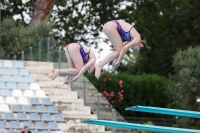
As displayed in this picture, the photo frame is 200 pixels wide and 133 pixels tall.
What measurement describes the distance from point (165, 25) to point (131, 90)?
12.3 ft

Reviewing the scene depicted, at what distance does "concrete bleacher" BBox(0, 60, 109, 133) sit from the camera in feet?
69.5

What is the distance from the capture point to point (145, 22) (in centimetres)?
3047

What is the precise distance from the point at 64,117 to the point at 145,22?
9.47 meters

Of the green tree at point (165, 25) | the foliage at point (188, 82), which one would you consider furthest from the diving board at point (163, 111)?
the green tree at point (165, 25)

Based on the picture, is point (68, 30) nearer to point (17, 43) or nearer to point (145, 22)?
point (145, 22)

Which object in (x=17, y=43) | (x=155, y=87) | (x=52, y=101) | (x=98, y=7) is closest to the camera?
(x=52, y=101)

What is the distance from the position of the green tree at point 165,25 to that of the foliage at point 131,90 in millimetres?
2446

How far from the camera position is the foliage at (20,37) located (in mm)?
25312

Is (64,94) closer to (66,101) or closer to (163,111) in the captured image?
(66,101)

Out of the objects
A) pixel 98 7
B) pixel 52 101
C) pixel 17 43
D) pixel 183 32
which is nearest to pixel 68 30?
pixel 98 7

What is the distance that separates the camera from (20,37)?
25.7 meters

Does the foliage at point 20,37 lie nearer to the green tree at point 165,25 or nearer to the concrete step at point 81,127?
the concrete step at point 81,127

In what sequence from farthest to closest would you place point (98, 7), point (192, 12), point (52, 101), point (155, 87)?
point (98, 7) < point (192, 12) < point (155, 87) < point (52, 101)

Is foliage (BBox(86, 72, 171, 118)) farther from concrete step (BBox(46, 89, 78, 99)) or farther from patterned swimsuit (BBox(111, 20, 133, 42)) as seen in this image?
patterned swimsuit (BBox(111, 20, 133, 42))
